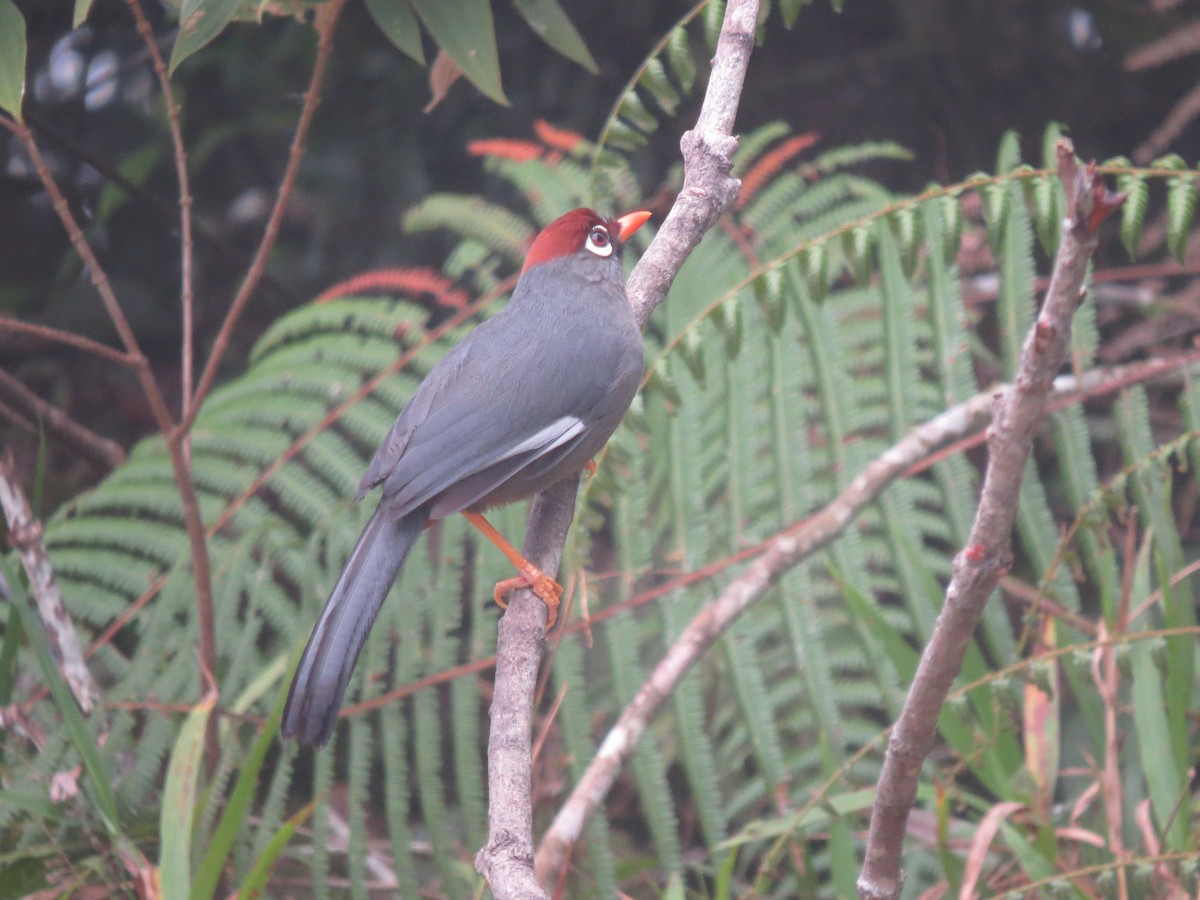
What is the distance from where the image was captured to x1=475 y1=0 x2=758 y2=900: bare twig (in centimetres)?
164

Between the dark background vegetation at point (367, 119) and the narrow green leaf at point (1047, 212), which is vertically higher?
the dark background vegetation at point (367, 119)

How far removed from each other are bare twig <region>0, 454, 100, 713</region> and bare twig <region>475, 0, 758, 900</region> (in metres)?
1.19

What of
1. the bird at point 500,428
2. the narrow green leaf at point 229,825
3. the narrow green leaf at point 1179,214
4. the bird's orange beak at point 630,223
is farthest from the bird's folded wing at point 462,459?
the narrow green leaf at point 1179,214

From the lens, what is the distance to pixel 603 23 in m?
4.68

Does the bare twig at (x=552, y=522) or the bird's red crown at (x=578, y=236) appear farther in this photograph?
the bird's red crown at (x=578, y=236)

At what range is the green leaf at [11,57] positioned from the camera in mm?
2219

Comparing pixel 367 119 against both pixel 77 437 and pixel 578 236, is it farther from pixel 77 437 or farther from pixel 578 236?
pixel 578 236

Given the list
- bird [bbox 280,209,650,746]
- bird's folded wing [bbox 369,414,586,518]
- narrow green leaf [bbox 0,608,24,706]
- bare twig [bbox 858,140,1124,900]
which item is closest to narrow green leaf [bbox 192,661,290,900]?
bird [bbox 280,209,650,746]

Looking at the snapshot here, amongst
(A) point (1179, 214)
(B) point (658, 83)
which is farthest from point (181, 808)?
(A) point (1179, 214)

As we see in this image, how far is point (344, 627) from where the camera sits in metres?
2.12

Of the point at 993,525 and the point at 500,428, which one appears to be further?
the point at 500,428

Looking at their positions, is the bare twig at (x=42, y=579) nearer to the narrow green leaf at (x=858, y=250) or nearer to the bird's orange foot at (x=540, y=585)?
the bird's orange foot at (x=540, y=585)

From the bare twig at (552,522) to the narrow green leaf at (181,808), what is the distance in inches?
27.8

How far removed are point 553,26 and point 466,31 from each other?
0.24m
